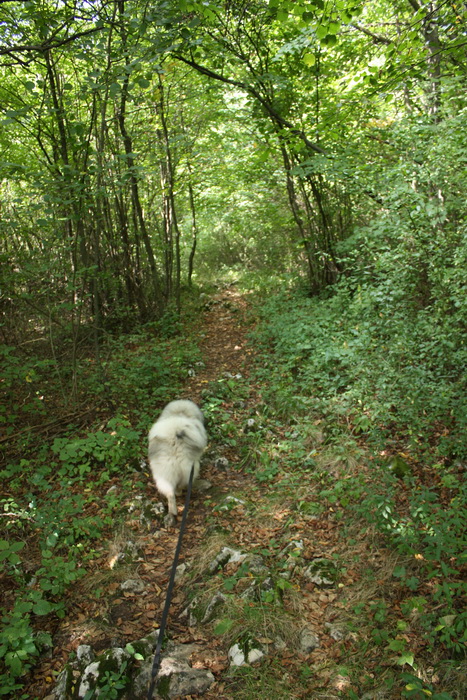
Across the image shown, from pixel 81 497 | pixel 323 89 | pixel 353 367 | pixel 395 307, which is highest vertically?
pixel 323 89

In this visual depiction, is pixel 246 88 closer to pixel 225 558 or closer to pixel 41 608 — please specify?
pixel 225 558

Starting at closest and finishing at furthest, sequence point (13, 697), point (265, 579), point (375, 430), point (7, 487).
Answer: point (13, 697) → point (265, 579) → point (7, 487) → point (375, 430)

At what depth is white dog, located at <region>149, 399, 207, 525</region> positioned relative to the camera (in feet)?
13.1

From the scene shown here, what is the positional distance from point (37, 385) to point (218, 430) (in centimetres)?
264

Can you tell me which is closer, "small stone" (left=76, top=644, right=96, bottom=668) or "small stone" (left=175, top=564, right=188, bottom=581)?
"small stone" (left=76, top=644, right=96, bottom=668)

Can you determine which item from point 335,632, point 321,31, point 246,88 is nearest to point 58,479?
point 335,632

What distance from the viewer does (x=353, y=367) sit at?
17.2 ft

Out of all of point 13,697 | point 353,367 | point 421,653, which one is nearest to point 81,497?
point 13,697

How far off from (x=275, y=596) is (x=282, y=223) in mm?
8769

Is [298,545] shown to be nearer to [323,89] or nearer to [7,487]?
[7,487]

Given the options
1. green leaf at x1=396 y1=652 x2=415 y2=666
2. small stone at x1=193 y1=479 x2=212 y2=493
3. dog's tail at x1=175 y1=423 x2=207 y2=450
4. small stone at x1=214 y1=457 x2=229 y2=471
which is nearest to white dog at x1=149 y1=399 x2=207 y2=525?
dog's tail at x1=175 y1=423 x2=207 y2=450

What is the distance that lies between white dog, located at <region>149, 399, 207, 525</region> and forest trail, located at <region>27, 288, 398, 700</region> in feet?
1.10

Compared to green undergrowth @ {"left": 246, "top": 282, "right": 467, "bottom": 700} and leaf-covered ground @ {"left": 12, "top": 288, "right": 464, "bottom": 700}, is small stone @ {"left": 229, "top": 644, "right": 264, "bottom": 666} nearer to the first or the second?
leaf-covered ground @ {"left": 12, "top": 288, "right": 464, "bottom": 700}

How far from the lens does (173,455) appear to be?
4016 mm
